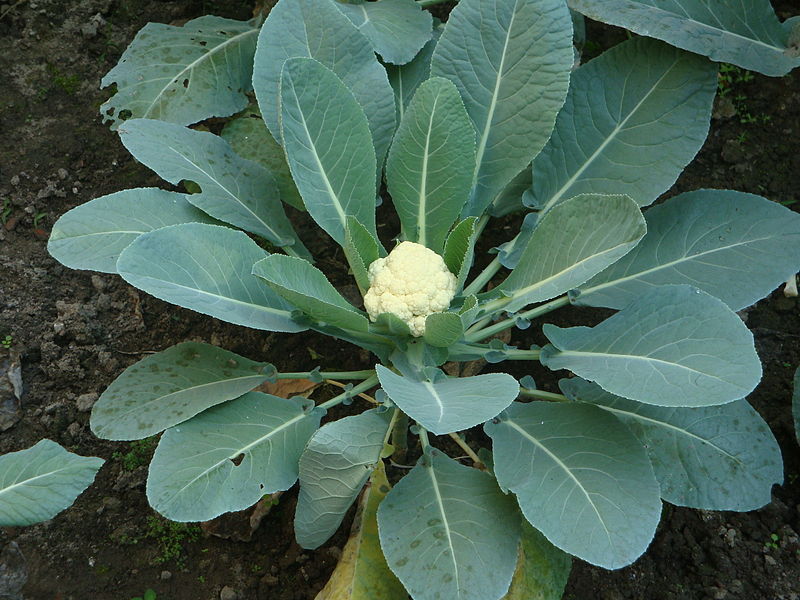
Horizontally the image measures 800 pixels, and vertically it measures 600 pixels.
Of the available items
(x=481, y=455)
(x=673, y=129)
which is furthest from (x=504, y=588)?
(x=673, y=129)

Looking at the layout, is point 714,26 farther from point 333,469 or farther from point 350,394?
point 333,469

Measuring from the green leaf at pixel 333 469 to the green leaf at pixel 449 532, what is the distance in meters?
0.10

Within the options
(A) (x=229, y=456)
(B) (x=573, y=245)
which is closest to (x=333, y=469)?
(A) (x=229, y=456)

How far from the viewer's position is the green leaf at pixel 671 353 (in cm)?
114

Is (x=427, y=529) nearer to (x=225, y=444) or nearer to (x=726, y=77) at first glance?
(x=225, y=444)

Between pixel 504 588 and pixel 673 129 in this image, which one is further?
pixel 673 129

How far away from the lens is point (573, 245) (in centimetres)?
134

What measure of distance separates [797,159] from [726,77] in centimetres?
31

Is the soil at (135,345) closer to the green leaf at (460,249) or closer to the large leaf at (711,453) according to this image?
the large leaf at (711,453)

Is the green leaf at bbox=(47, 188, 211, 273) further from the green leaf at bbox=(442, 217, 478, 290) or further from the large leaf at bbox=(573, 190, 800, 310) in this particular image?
the large leaf at bbox=(573, 190, 800, 310)

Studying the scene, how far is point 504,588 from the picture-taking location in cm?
125

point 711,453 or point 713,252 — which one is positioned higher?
point 713,252

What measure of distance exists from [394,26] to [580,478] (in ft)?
3.74

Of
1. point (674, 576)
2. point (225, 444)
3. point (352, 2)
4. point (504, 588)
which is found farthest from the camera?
point (352, 2)
